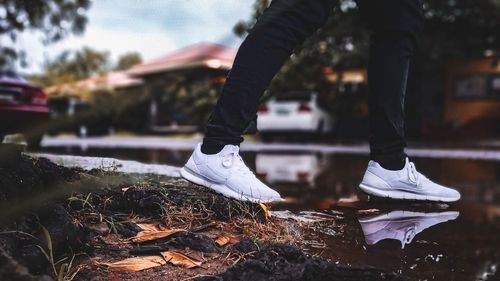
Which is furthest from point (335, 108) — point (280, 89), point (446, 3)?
point (446, 3)

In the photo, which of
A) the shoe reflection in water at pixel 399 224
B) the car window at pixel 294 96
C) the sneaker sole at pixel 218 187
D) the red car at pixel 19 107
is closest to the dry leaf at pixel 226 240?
the sneaker sole at pixel 218 187

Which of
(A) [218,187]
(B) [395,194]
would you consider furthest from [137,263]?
(B) [395,194]

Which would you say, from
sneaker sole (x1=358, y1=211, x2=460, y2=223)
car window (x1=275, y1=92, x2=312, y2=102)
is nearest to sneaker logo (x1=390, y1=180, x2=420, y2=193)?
sneaker sole (x1=358, y1=211, x2=460, y2=223)

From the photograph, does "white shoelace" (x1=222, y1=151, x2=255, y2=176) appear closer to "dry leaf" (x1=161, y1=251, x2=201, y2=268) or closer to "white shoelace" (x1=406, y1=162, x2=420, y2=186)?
"dry leaf" (x1=161, y1=251, x2=201, y2=268)

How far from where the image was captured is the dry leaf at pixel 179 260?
3.16 ft

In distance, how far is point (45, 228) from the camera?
0.90 m

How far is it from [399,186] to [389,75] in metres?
0.44

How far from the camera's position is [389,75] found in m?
1.80

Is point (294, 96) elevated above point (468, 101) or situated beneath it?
situated beneath

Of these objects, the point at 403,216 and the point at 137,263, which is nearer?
the point at 137,263

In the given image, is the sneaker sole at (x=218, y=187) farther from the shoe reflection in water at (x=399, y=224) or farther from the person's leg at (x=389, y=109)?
the person's leg at (x=389, y=109)

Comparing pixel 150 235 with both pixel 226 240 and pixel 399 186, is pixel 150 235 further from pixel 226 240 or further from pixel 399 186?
pixel 399 186

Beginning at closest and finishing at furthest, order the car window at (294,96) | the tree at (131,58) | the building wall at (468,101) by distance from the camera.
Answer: the tree at (131,58), the car window at (294,96), the building wall at (468,101)

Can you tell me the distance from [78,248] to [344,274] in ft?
1.79
